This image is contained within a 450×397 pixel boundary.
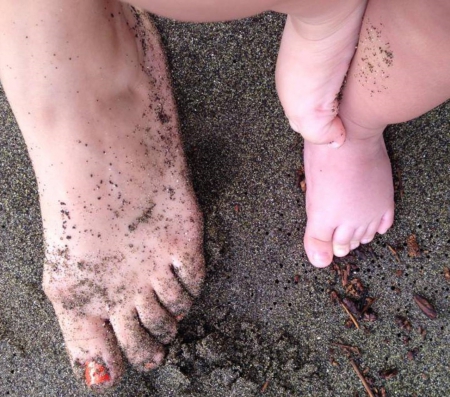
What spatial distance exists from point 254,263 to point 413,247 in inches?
17.4

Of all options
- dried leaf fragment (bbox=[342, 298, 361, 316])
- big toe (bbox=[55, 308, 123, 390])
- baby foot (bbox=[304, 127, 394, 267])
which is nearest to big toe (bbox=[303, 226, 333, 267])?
baby foot (bbox=[304, 127, 394, 267])

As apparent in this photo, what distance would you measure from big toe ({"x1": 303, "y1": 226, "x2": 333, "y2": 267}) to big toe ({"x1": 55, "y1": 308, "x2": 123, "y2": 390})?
1.97 feet

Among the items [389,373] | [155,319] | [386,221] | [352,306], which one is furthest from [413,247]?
[155,319]

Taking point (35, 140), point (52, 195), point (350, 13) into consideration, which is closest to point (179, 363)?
point (52, 195)

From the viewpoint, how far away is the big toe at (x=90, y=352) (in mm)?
1299

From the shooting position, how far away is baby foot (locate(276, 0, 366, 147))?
0.98 m

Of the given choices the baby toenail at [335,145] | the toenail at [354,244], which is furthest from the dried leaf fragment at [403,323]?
the baby toenail at [335,145]

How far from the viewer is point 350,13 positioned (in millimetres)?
974

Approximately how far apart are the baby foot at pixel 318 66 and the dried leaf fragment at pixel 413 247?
35 centimetres

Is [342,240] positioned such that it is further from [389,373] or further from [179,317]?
[179,317]

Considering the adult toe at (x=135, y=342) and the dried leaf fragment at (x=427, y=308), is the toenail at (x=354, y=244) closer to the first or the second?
the dried leaf fragment at (x=427, y=308)

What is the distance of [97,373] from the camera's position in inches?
51.1

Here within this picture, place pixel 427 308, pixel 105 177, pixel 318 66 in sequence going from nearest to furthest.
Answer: pixel 318 66
pixel 105 177
pixel 427 308

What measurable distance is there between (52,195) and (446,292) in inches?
42.6
